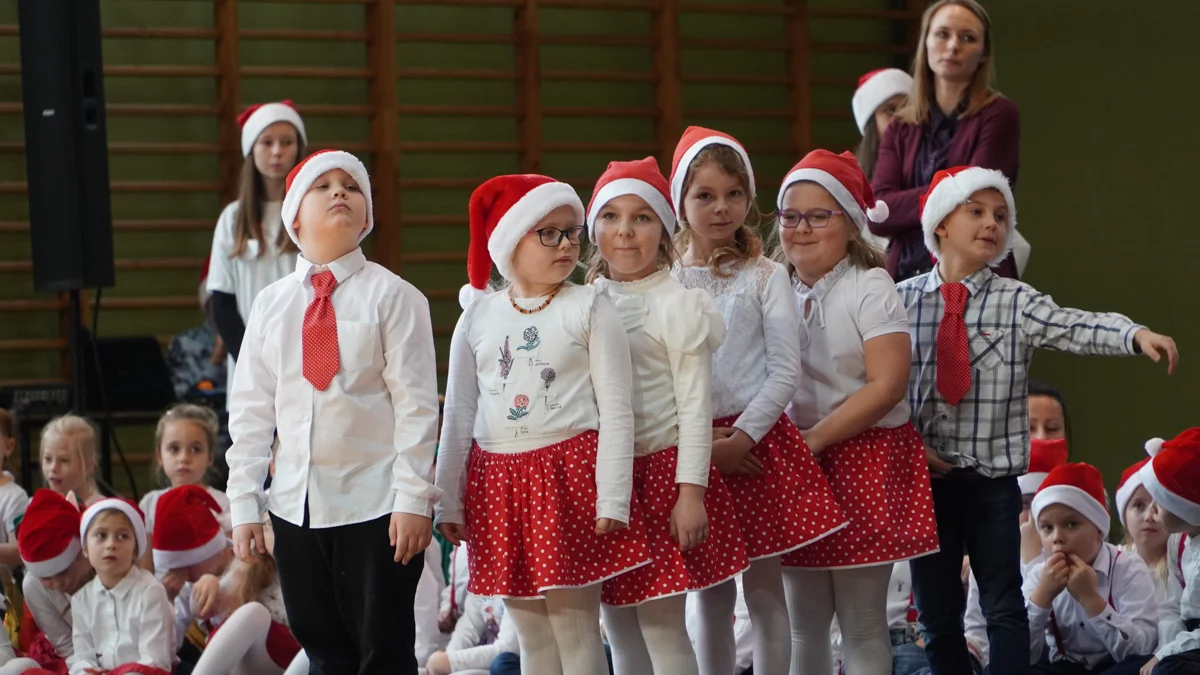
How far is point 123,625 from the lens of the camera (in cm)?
327

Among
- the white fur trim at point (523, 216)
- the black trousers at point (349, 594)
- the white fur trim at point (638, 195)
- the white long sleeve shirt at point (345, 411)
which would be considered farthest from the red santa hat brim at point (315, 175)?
the black trousers at point (349, 594)

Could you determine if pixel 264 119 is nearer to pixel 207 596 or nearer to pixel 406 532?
pixel 207 596

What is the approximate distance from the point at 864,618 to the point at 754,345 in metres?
0.52

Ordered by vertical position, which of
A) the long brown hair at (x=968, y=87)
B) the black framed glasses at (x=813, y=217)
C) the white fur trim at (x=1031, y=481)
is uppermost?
the long brown hair at (x=968, y=87)

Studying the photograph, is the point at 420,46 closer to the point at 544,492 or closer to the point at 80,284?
the point at 80,284

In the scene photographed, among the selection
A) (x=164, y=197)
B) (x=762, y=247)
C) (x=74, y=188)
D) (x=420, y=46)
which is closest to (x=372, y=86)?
(x=420, y=46)

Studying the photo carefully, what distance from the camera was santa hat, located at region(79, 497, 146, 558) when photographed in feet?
11.0

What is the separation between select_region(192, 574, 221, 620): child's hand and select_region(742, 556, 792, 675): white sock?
152cm

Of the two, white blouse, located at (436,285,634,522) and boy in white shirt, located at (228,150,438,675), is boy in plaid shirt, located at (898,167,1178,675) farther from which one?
boy in white shirt, located at (228,150,438,675)

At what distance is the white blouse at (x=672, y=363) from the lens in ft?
7.51

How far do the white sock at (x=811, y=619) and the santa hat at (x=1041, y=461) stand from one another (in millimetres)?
924

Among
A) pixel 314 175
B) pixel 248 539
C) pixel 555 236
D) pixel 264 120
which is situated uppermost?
pixel 264 120

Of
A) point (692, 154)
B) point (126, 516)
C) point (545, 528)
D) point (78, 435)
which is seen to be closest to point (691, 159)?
point (692, 154)

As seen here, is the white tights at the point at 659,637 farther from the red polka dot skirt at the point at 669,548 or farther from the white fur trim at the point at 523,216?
the white fur trim at the point at 523,216
